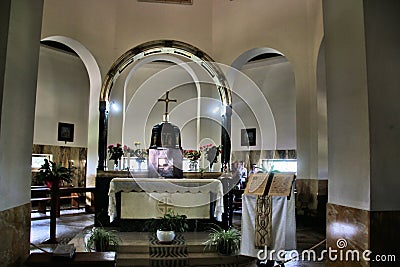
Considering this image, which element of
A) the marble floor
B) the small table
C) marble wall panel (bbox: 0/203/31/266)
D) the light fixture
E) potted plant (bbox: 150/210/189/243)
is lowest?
the marble floor

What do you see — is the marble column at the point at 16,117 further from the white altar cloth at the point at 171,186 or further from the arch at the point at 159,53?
the arch at the point at 159,53

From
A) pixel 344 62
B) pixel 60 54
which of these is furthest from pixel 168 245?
pixel 60 54

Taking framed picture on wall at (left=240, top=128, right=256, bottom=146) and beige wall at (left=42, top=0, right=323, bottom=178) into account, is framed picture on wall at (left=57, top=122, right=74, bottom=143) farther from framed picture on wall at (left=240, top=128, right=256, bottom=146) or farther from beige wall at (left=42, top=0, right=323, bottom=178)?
framed picture on wall at (left=240, top=128, right=256, bottom=146)

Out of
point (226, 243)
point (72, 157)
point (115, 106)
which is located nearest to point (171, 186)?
point (226, 243)

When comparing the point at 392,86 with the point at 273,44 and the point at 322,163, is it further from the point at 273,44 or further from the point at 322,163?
the point at 273,44

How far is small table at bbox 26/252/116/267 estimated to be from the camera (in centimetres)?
270

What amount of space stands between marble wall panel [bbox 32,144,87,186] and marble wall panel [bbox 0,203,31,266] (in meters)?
8.86

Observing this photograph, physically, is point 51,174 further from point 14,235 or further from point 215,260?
point 14,235

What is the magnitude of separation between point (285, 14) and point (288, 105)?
3600 mm

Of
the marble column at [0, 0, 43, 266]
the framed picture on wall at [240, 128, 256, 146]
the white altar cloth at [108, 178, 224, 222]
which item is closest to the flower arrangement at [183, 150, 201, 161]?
the white altar cloth at [108, 178, 224, 222]

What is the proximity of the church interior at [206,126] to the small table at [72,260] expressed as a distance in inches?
0.9

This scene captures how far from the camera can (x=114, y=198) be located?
600cm

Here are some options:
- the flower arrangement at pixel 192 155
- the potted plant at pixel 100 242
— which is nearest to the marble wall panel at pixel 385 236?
the potted plant at pixel 100 242

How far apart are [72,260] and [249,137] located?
30.1 ft
